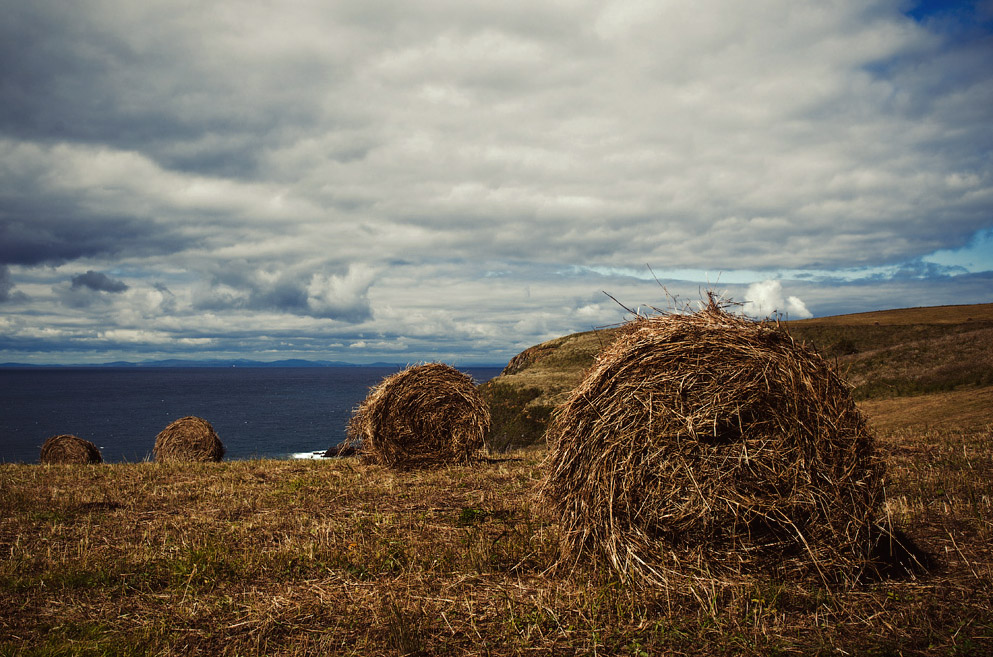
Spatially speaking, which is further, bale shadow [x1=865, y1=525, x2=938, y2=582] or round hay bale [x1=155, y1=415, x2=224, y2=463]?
→ round hay bale [x1=155, y1=415, x2=224, y2=463]

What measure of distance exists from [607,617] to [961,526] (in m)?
4.93

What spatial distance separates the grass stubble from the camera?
482 centimetres

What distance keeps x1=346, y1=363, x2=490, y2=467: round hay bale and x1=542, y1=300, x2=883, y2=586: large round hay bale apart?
8.64 m

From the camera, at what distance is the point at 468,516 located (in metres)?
8.76

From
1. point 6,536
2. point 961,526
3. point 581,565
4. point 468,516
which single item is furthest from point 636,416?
point 6,536

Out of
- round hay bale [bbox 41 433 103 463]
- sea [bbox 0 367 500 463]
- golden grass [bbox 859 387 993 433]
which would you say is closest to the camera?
golden grass [bbox 859 387 993 433]

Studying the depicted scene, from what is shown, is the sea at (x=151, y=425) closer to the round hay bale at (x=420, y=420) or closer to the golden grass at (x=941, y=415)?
the round hay bale at (x=420, y=420)

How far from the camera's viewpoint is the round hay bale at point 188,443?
22.7 metres

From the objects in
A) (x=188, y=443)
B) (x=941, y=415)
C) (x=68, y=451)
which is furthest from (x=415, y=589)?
(x=68, y=451)

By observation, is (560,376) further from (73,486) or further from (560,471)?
(560,471)

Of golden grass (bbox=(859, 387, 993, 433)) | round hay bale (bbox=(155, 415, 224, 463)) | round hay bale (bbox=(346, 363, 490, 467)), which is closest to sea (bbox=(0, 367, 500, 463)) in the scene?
round hay bale (bbox=(155, 415, 224, 463))

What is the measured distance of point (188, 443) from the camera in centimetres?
2277

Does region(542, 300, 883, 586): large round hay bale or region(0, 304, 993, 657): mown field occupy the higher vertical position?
region(542, 300, 883, 586): large round hay bale

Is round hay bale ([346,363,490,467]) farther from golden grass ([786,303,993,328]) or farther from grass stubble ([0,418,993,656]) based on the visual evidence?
golden grass ([786,303,993,328])
